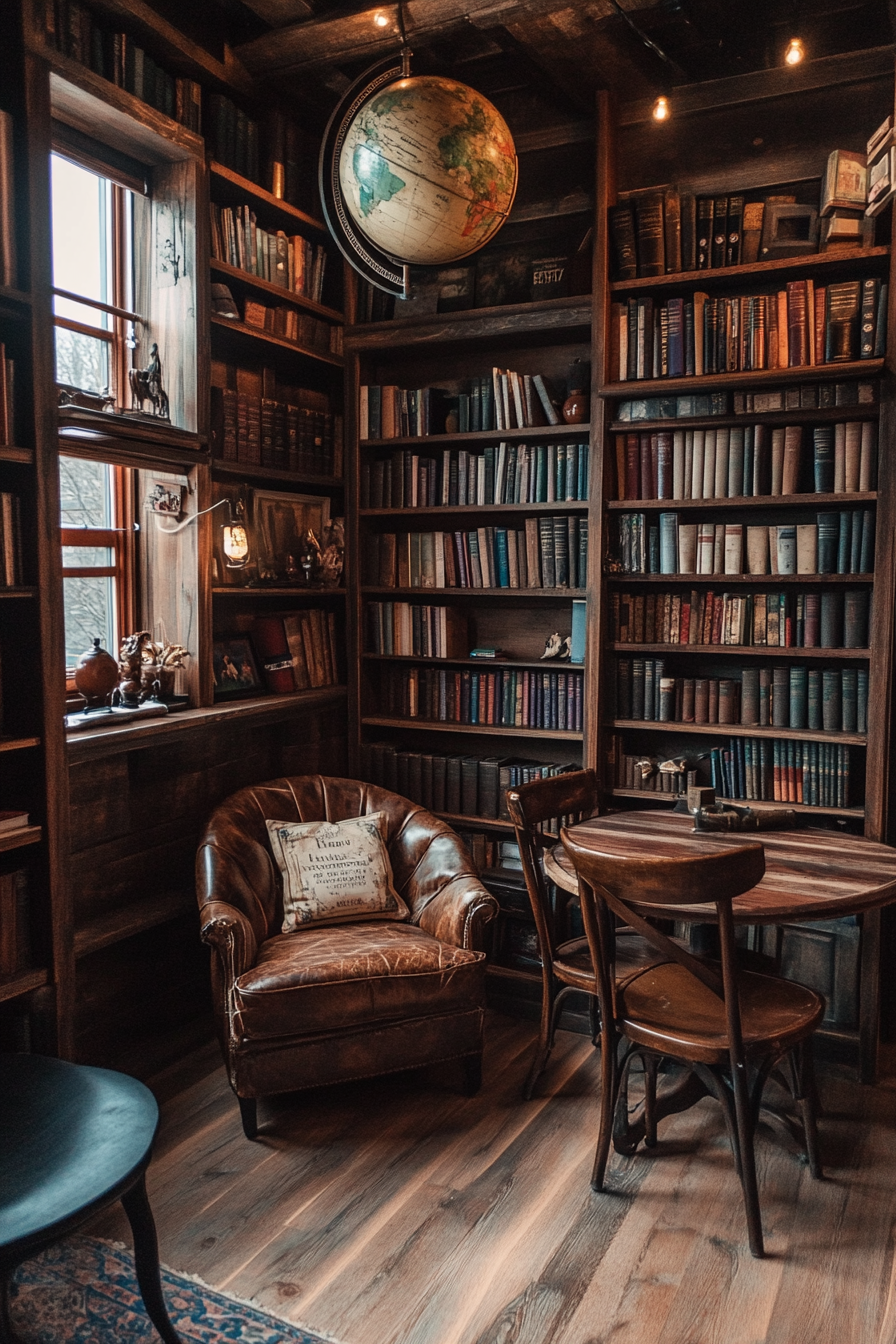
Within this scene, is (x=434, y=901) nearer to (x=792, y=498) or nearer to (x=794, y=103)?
(x=792, y=498)

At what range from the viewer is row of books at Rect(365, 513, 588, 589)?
3537 millimetres

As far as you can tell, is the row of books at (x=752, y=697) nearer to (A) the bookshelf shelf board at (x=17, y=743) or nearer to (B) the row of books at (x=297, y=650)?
(B) the row of books at (x=297, y=650)

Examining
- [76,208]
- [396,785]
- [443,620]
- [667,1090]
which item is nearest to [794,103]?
[443,620]

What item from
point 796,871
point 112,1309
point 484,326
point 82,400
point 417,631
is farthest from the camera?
point 417,631

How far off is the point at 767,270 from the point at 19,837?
9.02 ft

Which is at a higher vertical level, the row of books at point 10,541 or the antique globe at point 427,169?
the antique globe at point 427,169

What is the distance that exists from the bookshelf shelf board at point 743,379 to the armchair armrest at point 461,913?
1702 millimetres

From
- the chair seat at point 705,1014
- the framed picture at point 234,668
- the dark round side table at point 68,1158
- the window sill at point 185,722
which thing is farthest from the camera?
the framed picture at point 234,668

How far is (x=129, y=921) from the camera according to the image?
296 centimetres

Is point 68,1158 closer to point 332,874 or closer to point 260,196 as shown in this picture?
point 332,874

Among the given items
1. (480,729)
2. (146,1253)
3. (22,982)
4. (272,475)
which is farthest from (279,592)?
(146,1253)

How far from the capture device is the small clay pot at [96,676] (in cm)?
291

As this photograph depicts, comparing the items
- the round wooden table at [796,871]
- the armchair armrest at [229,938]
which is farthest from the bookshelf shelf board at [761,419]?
the armchair armrest at [229,938]

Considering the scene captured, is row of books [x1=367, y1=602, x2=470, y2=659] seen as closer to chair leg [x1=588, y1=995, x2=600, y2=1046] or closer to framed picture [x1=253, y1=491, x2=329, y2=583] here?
framed picture [x1=253, y1=491, x2=329, y2=583]
